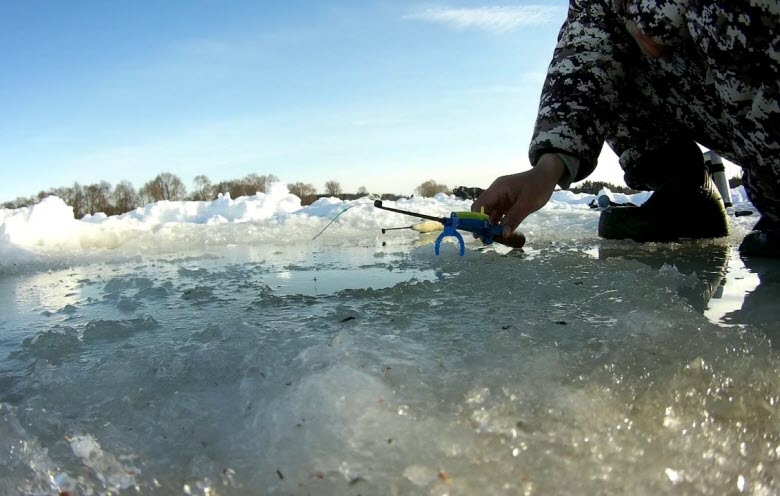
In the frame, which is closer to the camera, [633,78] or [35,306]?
[35,306]

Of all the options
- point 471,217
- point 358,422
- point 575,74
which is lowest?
point 358,422

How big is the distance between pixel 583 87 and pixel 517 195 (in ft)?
1.53

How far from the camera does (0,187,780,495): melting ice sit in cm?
54

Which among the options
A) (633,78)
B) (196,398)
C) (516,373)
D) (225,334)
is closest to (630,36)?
(633,78)

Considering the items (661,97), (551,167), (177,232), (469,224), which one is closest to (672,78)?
(661,97)

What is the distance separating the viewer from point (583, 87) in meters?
1.49

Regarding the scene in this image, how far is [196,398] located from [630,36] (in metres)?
1.59

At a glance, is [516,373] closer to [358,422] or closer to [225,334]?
[358,422]

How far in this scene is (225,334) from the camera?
103 cm

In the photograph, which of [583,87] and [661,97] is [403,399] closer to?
[583,87]

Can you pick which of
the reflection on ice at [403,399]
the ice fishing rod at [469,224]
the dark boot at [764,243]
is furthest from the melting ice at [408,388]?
the dark boot at [764,243]

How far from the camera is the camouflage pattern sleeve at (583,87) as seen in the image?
4.60 feet

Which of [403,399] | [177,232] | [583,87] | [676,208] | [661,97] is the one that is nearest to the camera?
[403,399]

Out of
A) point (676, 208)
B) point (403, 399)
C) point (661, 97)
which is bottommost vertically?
point (403, 399)
